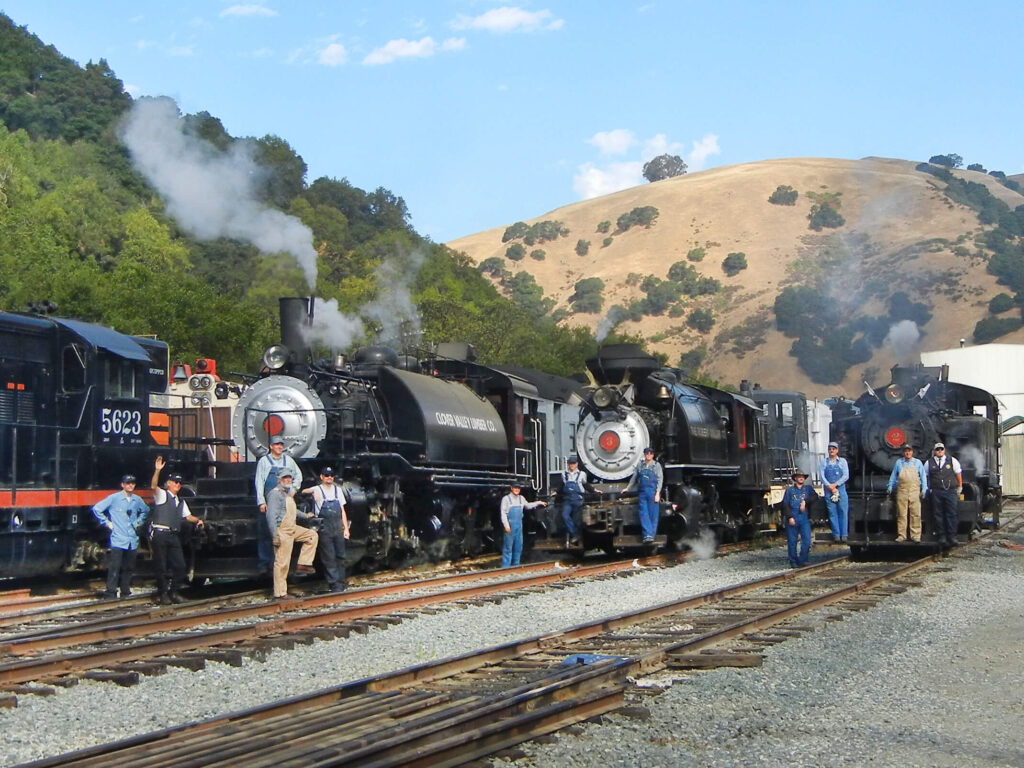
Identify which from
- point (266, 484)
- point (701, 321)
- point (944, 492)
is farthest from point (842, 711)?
point (701, 321)

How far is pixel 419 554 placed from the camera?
19328 mm

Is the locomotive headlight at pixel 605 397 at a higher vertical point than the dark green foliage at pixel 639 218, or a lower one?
lower

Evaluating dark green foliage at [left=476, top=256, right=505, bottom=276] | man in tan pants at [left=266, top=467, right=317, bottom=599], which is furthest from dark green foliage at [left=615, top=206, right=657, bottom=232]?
man in tan pants at [left=266, top=467, right=317, bottom=599]

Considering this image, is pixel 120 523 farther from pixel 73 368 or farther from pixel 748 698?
pixel 748 698

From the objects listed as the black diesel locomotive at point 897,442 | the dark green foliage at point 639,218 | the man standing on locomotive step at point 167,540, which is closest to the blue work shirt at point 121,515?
the man standing on locomotive step at point 167,540

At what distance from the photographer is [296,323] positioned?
17.1 metres

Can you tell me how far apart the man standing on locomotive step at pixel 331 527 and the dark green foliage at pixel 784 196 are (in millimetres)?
137347

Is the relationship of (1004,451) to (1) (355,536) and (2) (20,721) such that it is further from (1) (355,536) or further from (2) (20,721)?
(2) (20,721)

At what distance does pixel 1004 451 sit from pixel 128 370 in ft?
127

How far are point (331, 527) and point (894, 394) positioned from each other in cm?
1045

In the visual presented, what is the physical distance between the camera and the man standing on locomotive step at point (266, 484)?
14898mm

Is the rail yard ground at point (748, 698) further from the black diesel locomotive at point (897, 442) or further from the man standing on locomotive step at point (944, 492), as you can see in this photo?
the black diesel locomotive at point (897, 442)

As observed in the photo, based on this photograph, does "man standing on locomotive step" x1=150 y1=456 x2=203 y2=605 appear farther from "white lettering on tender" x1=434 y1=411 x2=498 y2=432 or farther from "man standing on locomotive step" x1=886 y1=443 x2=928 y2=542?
"man standing on locomotive step" x1=886 y1=443 x2=928 y2=542

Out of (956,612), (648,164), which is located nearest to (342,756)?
(956,612)
